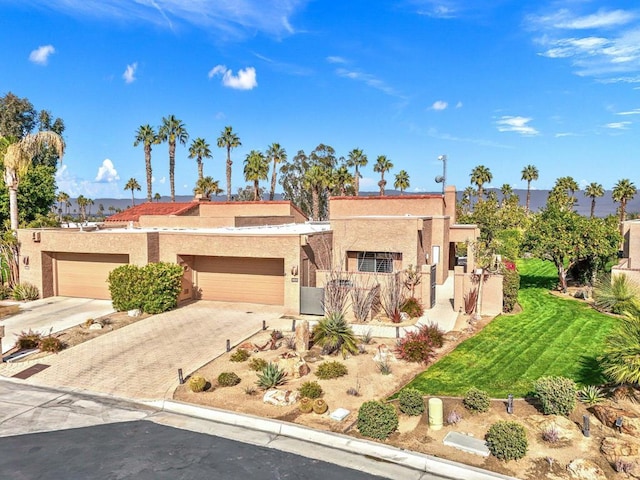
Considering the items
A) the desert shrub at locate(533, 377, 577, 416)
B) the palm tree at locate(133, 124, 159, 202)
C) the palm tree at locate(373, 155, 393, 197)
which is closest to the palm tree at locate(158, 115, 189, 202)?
the palm tree at locate(133, 124, 159, 202)

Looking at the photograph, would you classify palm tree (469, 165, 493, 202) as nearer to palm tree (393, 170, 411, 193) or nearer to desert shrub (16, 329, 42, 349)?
palm tree (393, 170, 411, 193)

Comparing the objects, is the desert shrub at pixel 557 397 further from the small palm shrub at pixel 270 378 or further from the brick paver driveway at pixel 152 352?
the brick paver driveway at pixel 152 352

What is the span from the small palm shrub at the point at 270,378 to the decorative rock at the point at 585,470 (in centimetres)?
786

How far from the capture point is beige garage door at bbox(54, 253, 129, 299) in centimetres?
2728

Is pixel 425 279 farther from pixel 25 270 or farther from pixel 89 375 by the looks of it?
pixel 25 270

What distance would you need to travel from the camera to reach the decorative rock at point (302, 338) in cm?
1722

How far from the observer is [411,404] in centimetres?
1185

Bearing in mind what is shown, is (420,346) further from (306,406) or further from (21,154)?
(21,154)

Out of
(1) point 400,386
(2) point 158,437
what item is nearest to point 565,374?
(1) point 400,386

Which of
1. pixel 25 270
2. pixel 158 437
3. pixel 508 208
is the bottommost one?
pixel 158 437

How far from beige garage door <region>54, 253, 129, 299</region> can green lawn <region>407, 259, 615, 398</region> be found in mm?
19841

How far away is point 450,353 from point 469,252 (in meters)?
9.12

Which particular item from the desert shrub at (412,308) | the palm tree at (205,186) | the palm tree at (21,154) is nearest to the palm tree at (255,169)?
the palm tree at (205,186)

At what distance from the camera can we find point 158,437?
36.6 ft
